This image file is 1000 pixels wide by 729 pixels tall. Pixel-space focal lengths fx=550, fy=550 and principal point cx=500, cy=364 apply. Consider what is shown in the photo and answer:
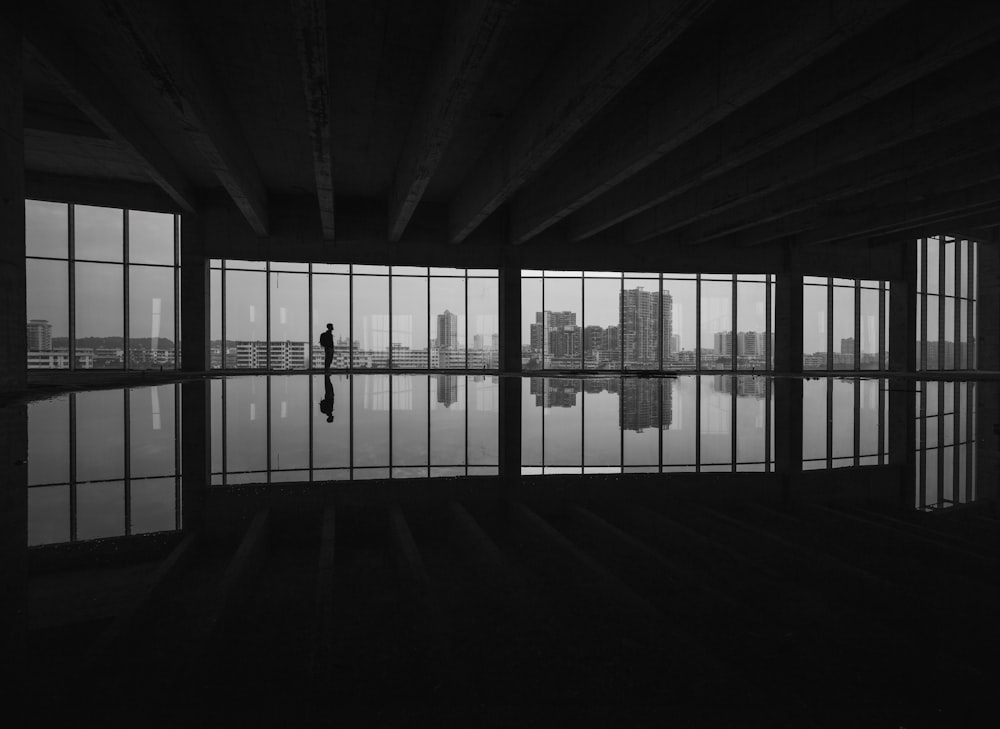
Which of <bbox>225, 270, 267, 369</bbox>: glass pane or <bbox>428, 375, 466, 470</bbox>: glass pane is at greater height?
<bbox>225, 270, 267, 369</bbox>: glass pane

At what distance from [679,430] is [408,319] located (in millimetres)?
16794

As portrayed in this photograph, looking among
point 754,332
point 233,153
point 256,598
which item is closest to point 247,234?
point 233,153

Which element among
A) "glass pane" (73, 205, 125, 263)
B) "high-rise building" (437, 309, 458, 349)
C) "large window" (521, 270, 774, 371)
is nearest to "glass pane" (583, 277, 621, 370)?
"large window" (521, 270, 774, 371)

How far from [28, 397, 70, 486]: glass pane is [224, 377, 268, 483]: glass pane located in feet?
3.84

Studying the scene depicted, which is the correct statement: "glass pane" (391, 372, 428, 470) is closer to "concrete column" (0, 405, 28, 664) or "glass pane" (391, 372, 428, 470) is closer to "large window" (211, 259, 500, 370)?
"concrete column" (0, 405, 28, 664)

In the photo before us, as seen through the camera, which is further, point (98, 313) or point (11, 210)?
point (98, 313)

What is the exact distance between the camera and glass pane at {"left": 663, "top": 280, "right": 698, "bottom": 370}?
2395 centimetres

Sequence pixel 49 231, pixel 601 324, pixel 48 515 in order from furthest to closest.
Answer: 1. pixel 601 324
2. pixel 49 231
3. pixel 48 515

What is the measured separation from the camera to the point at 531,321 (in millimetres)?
22453

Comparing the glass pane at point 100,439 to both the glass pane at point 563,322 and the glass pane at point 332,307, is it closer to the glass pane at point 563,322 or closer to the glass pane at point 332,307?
the glass pane at point 332,307

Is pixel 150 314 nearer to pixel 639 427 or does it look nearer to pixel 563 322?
pixel 563 322

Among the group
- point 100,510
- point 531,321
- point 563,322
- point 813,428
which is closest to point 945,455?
point 813,428

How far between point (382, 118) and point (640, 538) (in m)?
11.9

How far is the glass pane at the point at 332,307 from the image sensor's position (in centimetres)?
2120
